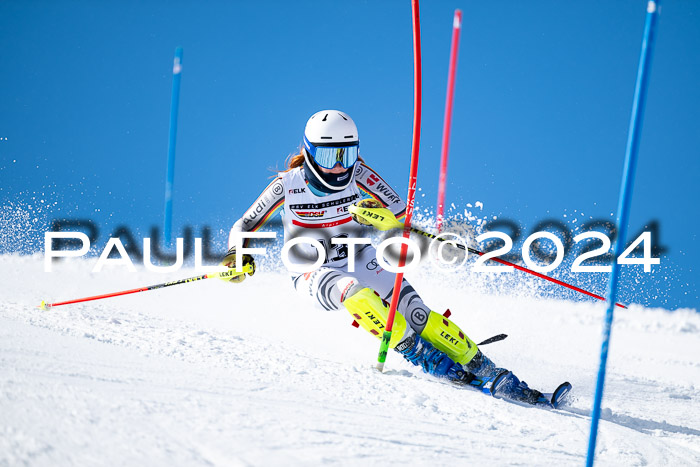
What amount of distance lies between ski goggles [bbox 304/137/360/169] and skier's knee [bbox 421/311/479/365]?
3.17ft

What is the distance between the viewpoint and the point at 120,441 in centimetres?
179

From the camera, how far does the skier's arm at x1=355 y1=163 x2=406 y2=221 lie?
369cm

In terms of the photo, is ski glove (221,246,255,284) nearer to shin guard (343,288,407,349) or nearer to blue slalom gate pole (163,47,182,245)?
shin guard (343,288,407,349)

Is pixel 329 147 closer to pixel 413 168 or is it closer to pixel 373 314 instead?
pixel 413 168

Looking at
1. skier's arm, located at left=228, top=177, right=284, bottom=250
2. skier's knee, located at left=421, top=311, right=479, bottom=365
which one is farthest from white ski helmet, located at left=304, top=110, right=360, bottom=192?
skier's knee, located at left=421, top=311, right=479, bottom=365

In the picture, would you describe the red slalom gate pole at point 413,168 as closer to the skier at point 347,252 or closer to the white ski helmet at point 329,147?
the skier at point 347,252

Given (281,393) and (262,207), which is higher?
(262,207)

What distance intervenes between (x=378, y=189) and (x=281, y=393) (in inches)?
62.0

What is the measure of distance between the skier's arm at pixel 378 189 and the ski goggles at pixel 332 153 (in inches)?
10.9

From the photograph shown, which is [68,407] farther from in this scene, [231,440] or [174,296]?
[174,296]

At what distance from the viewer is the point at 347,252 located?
3.59 m

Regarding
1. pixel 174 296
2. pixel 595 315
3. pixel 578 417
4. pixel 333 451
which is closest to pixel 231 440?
pixel 333 451

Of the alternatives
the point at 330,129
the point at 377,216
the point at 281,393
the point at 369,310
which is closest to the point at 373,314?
the point at 369,310

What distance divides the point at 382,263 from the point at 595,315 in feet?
9.49
